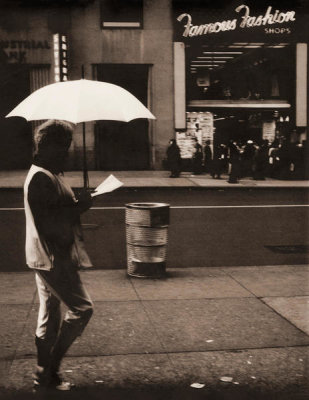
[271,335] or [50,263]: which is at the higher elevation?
[50,263]

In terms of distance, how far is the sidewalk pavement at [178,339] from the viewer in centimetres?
438

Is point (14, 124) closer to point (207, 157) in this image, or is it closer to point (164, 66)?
point (164, 66)

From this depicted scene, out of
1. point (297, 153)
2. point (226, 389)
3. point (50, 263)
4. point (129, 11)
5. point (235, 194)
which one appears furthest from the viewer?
point (129, 11)

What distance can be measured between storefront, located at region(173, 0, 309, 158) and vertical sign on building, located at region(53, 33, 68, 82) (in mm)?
5034

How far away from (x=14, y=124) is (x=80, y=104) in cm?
2145

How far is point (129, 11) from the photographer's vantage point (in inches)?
1029

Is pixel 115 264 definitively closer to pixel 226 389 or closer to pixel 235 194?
pixel 226 389

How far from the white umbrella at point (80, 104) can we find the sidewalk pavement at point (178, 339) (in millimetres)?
1912

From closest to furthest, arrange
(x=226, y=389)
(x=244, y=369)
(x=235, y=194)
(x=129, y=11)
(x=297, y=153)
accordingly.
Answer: (x=226, y=389), (x=244, y=369), (x=235, y=194), (x=297, y=153), (x=129, y=11)

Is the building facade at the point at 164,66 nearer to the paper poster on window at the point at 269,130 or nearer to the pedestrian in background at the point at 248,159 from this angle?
the paper poster on window at the point at 269,130

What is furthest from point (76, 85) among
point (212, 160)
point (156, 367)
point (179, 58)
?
point (179, 58)

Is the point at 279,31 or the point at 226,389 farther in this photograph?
the point at 279,31

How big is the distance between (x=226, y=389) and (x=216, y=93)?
2405 cm

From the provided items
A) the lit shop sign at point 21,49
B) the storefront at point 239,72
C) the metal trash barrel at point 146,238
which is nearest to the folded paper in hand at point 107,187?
the metal trash barrel at point 146,238
